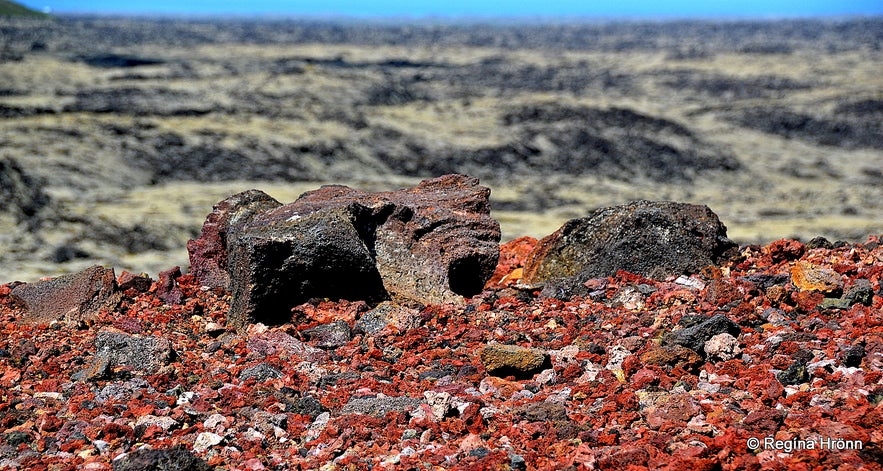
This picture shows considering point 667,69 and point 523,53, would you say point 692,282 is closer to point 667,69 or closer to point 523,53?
point 667,69

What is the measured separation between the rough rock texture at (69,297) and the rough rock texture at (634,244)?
420 centimetres

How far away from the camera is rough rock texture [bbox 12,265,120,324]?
783 cm

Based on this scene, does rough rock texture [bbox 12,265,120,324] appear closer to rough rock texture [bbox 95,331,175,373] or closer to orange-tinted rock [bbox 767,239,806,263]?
rough rock texture [bbox 95,331,175,373]

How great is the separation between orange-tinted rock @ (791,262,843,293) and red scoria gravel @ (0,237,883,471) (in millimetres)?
28

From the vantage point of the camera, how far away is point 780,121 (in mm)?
49781

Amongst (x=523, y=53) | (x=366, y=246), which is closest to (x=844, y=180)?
(x=366, y=246)

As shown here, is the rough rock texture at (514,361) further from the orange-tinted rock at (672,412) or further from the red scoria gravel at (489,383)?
the orange-tinted rock at (672,412)

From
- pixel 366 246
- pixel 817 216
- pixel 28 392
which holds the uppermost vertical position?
pixel 366 246

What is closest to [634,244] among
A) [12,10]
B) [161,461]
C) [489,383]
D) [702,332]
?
[702,332]

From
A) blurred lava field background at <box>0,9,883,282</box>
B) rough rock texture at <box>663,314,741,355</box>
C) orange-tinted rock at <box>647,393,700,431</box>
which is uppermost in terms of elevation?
rough rock texture at <box>663,314,741,355</box>

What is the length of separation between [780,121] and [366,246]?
155ft

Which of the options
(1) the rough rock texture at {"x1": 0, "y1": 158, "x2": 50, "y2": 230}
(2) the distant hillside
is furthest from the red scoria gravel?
(2) the distant hillside

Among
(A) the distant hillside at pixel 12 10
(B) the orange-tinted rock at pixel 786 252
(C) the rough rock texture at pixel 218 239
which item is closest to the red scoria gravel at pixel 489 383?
(B) the orange-tinted rock at pixel 786 252

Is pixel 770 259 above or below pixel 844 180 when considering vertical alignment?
above
